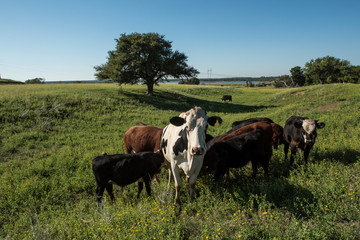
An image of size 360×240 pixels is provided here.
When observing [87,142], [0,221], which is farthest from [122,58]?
[0,221]

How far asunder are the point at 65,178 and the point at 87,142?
4673 mm

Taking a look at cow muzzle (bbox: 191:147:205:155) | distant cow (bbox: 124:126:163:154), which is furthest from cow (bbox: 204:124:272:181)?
distant cow (bbox: 124:126:163:154)

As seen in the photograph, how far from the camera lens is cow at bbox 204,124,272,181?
18.3 feet

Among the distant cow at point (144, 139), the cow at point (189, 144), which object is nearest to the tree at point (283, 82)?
the distant cow at point (144, 139)

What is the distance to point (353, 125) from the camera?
30.5 feet

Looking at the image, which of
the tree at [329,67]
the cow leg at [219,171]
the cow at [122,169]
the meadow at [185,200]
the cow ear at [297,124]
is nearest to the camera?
the meadow at [185,200]

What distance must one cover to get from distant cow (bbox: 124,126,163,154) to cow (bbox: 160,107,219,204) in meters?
1.22

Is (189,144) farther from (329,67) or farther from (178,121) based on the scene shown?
(329,67)

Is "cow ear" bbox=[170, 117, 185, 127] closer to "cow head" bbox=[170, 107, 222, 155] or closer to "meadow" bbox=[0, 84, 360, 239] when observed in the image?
"cow head" bbox=[170, 107, 222, 155]

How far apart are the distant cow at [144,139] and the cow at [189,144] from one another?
1221 millimetres

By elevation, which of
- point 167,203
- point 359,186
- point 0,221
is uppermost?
point 359,186

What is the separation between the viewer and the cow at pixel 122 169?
5.34 m

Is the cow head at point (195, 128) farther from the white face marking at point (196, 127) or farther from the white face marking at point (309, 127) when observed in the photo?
the white face marking at point (309, 127)

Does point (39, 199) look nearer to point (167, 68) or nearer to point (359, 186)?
point (359, 186)
